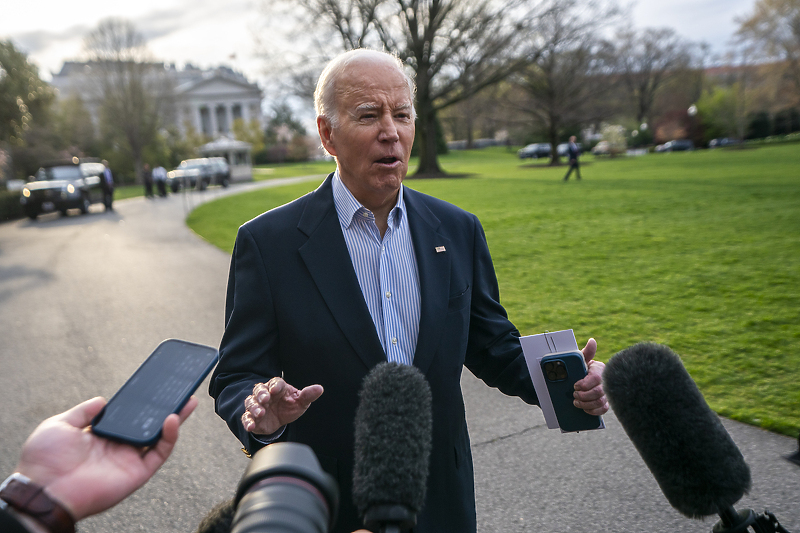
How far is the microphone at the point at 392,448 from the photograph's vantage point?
95 centimetres

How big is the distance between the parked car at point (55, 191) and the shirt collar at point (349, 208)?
991 inches

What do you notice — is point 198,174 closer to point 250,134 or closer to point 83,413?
point 83,413

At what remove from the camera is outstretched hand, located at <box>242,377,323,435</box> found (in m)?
1.41

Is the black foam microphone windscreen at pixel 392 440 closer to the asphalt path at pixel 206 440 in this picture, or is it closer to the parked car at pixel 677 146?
the asphalt path at pixel 206 440

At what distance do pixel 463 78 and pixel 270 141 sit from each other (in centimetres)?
6376

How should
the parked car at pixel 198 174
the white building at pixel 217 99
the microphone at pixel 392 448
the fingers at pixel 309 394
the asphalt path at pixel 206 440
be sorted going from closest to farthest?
the microphone at pixel 392 448
the fingers at pixel 309 394
the asphalt path at pixel 206 440
the parked car at pixel 198 174
the white building at pixel 217 99

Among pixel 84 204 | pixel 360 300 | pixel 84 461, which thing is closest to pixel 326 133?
pixel 360 300

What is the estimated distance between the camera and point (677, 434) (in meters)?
1.15

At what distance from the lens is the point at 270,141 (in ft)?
289

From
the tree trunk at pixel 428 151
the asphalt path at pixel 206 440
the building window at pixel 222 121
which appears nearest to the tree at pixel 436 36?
the tree trunk at pixel 428 151

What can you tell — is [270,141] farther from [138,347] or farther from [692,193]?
[138,347]

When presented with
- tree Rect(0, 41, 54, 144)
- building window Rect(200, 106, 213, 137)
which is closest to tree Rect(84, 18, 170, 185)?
tree Rect(0, 41, 54, 144)

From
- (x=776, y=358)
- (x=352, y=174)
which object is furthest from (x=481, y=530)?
(x=776, y=358)

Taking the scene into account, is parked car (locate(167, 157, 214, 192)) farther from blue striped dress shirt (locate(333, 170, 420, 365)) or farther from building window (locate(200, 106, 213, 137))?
building window (locate(200, 106, 213, 137))
